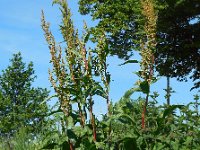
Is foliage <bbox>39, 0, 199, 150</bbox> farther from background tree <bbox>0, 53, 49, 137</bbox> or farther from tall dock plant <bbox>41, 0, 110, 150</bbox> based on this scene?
background tree <bbox>0, 53, 49, 137</bbox>

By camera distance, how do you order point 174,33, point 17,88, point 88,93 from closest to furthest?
point 88,93 < point 17,88 < point 174,33

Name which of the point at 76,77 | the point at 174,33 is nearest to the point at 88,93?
the point at 76,77

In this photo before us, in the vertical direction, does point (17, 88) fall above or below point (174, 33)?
below

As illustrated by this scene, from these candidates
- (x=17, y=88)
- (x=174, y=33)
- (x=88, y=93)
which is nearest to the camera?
(x=88, y=93)

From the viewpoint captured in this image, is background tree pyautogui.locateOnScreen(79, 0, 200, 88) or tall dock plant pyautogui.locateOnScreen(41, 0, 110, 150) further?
background tree pyautogui.locateOnScreen(79, 0, 200, 88)

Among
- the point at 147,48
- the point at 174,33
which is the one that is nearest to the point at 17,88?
the point at 174,33

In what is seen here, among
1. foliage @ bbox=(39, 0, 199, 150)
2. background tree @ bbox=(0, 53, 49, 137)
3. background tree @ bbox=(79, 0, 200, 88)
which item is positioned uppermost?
background tree @ bbox=(79, 0, 200, 88)

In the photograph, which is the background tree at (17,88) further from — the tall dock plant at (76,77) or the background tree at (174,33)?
the tall dock plant at (76,77)

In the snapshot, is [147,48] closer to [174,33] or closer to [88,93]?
[88,93]

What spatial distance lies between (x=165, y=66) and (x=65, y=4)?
101ft

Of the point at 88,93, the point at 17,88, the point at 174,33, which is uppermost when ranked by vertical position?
the point at 174,33

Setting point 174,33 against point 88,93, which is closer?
point 88,93

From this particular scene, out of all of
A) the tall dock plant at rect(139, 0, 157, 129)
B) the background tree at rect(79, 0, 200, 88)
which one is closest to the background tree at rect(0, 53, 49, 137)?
the background tree at rect(79, 0, 200, 88)

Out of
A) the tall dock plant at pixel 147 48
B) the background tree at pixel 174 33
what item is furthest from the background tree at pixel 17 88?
the tall dock plant at pixel 147 48
